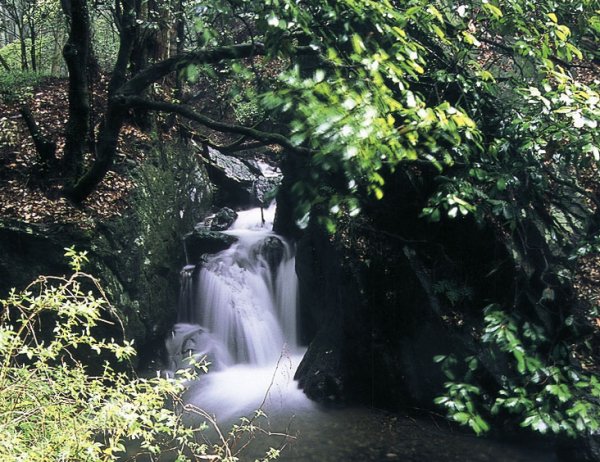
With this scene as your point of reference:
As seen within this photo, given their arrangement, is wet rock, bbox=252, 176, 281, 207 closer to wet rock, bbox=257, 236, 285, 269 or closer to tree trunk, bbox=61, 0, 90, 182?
wet rock, bbox=257, 236, 285, 269

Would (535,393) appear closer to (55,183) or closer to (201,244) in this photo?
(55,183)

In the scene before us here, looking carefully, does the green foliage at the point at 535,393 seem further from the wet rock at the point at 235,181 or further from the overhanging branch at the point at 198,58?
the wet rock at the point at 235,181

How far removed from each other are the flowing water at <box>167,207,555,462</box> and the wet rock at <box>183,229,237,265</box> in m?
0.21

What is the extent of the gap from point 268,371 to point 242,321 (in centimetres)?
111

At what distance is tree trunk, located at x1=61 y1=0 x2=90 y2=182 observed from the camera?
6129 mm

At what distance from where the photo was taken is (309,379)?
267 inches

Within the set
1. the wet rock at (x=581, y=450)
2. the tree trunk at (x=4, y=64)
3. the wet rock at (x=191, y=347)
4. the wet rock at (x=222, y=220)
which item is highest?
the tree trunk at (x=4, y=64)

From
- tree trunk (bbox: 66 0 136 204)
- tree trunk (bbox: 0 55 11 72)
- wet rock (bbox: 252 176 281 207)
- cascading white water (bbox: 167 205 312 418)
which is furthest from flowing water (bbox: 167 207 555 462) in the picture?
tree trunk (bbox: 0 55 11 72)

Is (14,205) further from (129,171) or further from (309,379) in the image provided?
(309,379)

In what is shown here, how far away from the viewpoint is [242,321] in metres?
8.47

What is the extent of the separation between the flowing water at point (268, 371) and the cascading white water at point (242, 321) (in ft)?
0.06

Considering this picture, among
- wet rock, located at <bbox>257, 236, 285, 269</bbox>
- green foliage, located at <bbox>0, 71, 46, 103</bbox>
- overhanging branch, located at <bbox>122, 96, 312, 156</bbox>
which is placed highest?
green foliage, located at <bbox>0, 71, 46, 103</bbox>

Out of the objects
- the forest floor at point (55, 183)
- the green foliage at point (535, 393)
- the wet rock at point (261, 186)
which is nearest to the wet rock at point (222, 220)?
the wet rock at point (261, 186)

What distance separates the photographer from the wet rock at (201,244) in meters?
9.31
